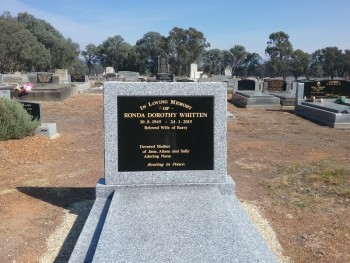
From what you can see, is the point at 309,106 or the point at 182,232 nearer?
the point at 182,232

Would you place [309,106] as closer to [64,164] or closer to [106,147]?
[64,164]

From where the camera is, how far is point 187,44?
73.4 m

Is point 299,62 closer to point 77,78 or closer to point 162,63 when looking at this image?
point 77,78

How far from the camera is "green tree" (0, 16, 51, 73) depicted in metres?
52.3

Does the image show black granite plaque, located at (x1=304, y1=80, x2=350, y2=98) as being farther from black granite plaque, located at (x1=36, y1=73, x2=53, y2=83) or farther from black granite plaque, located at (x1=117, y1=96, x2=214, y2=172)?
black granite plaque, located at (x1=36, y1=73, x2=53, y2=83)

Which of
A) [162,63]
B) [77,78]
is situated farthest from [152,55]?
[162,63]

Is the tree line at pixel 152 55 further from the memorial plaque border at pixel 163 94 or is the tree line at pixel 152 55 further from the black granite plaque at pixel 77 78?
the memorial plaque border at pixel 163 94

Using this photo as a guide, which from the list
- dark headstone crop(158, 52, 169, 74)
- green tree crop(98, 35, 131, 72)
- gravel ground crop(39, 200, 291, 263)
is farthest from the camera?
green tree crop(98, 35, 131, 72)

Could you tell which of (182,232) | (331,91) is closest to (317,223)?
(182,232)

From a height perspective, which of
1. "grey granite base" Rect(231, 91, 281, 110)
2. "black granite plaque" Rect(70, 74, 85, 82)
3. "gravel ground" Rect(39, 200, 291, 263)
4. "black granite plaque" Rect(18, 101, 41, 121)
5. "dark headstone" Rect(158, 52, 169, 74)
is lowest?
"gravel ground" Rect(39, 200, 291, 263)

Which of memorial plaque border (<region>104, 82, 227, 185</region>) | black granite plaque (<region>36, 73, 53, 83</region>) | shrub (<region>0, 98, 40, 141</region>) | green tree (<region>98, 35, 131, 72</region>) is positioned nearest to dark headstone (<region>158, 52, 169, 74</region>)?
black granite plaque (<region>36, 73, 53, 83</region>)

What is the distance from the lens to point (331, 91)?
60.2 feet

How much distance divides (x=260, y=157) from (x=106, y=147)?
517 cm

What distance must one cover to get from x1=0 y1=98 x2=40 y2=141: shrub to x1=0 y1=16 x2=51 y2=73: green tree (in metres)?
47.2
